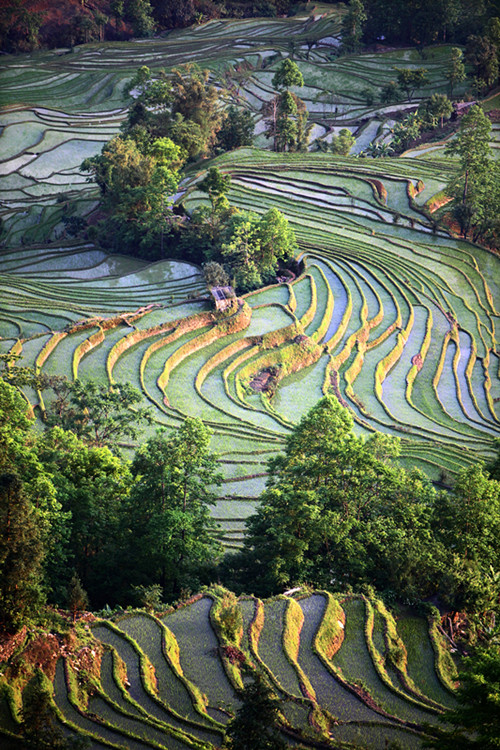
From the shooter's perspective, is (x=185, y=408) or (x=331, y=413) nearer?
(x=331, y=413)

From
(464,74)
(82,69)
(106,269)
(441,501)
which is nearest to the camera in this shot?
(441,501)

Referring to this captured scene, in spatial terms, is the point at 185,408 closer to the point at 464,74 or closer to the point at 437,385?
the point at 437,385

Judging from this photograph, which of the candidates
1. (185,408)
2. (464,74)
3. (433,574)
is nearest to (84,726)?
(433,574)

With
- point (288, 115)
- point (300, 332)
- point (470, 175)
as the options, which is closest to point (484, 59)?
point (288, 115)

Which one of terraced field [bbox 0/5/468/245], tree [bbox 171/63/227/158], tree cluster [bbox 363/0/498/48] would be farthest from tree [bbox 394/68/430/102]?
tree [bbox 171/63/227/158]

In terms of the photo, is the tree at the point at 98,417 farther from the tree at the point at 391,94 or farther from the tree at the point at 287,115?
the tree at the point at 391,94

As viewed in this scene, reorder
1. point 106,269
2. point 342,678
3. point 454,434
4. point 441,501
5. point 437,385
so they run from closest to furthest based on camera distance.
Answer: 1. point 342,678
2. point 441,501
3. point 454,434
4. point 437,385
5. point 106,269

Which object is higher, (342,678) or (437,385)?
(342,678)
